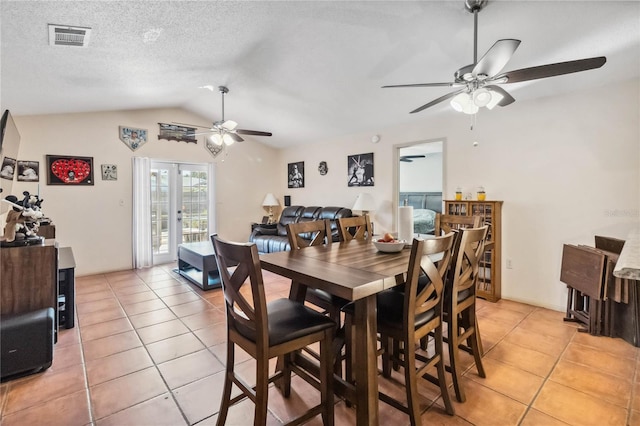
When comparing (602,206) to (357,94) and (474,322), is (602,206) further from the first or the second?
(357,94)

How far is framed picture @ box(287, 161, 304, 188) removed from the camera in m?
6.65

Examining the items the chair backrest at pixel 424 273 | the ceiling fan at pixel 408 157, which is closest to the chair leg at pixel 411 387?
the chair backrest at pixel 424 273

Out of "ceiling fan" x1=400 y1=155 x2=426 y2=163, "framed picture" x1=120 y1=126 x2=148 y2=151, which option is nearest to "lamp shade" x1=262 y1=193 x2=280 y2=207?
"framed picture" x1=120 y1=126 x2=148 y2=151

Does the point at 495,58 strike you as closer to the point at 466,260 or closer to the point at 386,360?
the point at 466,260

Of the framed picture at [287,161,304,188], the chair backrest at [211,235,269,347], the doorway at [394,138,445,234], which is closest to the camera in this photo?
the chair backrest at [211,235,269,347]

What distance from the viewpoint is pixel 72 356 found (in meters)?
2.40

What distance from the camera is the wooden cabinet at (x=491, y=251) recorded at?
141 inches

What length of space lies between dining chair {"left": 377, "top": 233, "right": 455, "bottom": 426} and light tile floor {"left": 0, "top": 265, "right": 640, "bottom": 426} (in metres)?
0.25

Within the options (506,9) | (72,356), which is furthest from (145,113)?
(506,9)

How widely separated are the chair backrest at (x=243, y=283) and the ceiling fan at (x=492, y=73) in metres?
1.68

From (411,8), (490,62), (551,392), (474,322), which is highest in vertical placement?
(411,8)

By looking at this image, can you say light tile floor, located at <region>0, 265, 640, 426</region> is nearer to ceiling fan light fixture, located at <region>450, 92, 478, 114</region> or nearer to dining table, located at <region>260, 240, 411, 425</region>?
dining table, located at <region>260, 240, 411, 425</region>

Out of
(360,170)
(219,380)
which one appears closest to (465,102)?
(219,380)

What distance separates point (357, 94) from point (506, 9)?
6.47 feet
